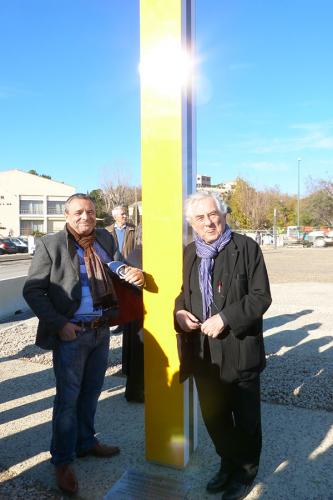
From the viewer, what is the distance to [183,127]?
8.75 feet

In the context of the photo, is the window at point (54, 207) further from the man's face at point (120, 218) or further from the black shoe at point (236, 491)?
the black shoe at point (236, 491)

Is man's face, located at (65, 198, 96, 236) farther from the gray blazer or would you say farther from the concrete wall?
the concrete wall

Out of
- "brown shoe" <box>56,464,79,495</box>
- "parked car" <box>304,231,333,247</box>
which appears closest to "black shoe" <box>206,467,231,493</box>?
"brown shoe" <box>56,464,79,495</box>

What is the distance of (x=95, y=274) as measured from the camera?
2727mm

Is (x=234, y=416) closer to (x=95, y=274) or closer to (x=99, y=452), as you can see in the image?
(x=99, y=452)

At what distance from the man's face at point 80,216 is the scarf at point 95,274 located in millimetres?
34

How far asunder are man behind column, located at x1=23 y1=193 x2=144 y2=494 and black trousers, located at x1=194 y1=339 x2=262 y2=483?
2.43ft

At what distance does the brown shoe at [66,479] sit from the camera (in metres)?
2.67

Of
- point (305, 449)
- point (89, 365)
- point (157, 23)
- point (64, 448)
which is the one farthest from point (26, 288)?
point (305, 449)

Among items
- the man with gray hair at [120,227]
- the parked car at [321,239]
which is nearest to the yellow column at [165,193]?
the man with gray hair at [120,227]

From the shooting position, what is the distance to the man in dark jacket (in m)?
2.36

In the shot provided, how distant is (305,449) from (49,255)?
2291mm

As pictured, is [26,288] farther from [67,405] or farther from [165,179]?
[165,179]

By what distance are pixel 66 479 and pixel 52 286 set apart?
1219 millimetres
